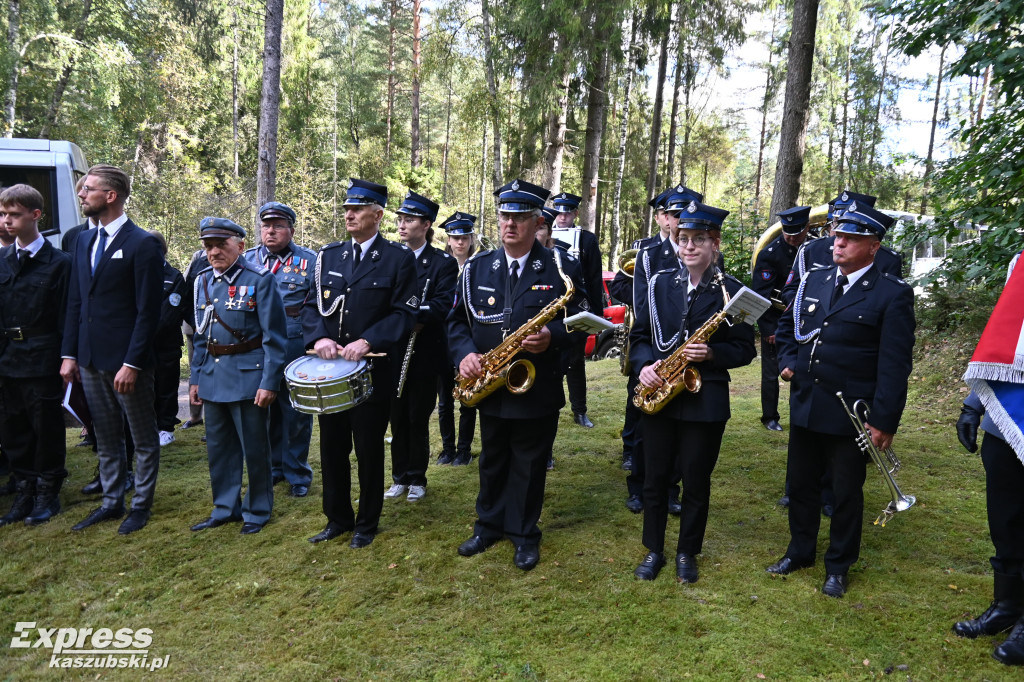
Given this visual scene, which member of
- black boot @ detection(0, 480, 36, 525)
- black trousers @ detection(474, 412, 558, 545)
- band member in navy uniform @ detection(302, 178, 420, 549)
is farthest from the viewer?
black boot @ detection(0, 480, 36, 525)

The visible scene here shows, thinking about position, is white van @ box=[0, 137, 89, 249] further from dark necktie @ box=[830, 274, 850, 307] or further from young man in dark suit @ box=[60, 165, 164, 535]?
dark necktie @ box=[830, 274, 850, 307]

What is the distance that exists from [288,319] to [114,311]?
4.67ft

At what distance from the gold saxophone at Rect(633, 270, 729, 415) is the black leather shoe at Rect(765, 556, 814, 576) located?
1205mm

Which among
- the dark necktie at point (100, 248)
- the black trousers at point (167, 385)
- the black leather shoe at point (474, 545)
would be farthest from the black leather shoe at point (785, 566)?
the black trousers at point (167, 385)

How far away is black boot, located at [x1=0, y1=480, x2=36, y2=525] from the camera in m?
5.17

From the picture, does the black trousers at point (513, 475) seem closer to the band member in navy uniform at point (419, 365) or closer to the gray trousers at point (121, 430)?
the band member in navy uniform at point (419, 365)

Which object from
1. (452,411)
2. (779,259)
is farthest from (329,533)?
(779,259)

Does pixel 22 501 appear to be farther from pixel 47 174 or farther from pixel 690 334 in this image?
pixel 690 334

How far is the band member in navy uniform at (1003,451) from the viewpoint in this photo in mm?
3207

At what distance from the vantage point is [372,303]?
4.48m

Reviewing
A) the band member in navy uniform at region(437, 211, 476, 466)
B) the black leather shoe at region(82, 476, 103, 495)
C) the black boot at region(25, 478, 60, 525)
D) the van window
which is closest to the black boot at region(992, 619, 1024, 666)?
the band member in navy uniform at region(437, 211, 476, 466)

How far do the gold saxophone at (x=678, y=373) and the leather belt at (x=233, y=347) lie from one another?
270 centimetres

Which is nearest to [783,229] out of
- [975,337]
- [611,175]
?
[975,337]

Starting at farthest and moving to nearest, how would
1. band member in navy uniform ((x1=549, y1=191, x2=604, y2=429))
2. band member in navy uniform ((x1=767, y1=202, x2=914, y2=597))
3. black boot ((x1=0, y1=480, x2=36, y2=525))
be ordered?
1. band member in navy uniform ((x1=549, y1=191, x2=604, y2=429))
2. black boot ((x1=0, y1=480, x2=36, y2=525))
3. band member in navy uniform ((x1=767, y1=202, x2=914, y2=597))
